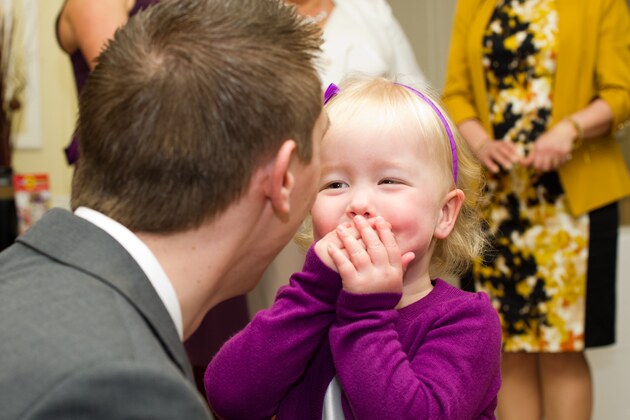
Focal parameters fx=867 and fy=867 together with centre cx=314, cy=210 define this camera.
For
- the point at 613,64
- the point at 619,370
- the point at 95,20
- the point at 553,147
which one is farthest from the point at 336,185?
the point at 619,370

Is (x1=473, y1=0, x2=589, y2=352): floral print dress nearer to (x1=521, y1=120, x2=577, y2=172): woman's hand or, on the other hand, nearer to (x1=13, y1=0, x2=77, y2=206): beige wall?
(x1=521, y1=120, x2=577, y2=172): woman's hand

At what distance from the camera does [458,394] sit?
4.13 feet

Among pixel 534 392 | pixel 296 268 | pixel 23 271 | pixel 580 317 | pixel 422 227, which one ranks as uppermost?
pixel 23 271

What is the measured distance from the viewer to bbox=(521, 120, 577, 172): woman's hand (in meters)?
2.54

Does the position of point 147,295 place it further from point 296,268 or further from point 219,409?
point 296,268

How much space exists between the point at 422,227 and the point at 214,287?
0.42m

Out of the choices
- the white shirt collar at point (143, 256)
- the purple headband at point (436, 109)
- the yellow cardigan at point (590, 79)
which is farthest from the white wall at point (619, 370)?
the white shirt collar at point (143, 256)

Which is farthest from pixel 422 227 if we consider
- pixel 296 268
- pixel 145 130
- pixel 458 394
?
pixel 296 268

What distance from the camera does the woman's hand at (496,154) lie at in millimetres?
2619

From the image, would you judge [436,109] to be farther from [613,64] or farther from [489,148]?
[613,64]

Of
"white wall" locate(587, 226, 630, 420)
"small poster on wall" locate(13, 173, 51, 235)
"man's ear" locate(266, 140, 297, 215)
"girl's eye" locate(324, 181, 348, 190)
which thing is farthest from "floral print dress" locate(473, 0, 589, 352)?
"small poster on wall" locate(13, 173, 51, 235)

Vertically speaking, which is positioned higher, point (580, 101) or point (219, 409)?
point (580, 101)

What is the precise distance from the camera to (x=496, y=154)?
104 inches

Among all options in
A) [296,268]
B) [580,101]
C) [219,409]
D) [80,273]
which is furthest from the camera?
[580,101]
